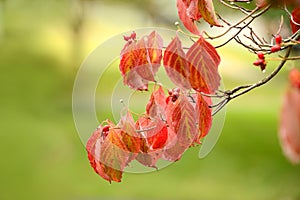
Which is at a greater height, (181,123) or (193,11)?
(193,11)

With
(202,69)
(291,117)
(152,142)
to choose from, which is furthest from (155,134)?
(291,117)

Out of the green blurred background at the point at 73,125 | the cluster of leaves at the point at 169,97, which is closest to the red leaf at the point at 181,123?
the cluster of leaves at the point at 169,97

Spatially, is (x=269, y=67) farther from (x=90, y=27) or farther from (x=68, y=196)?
(x=68, y=196)

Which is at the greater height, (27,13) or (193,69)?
(27,13)

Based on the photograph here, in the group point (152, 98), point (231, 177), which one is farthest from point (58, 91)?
point (152, 98)

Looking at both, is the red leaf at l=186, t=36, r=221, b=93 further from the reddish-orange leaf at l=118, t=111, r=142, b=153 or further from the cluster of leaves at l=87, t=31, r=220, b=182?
the reddish-orange leaf at l=118, t=111, r=142, b=153

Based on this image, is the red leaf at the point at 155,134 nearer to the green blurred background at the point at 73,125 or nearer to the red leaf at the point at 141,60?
the red leaf at the point at 141,60

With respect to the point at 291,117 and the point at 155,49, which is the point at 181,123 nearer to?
the point at 155,49
